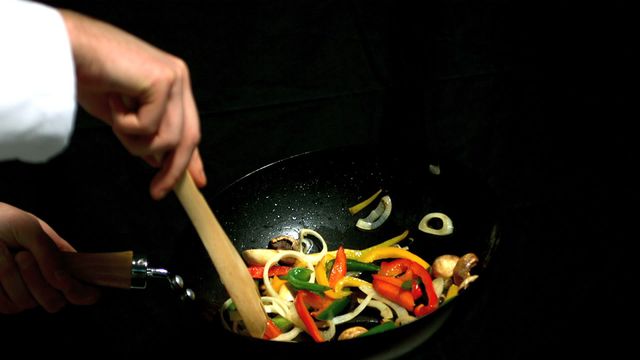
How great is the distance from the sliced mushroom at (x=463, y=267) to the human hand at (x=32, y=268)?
19.3 inches

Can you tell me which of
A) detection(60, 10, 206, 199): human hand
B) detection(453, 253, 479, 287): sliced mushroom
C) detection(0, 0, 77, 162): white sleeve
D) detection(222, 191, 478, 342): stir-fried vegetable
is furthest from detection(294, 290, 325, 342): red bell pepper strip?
detection(0, 0, 77, 162): white sleeve

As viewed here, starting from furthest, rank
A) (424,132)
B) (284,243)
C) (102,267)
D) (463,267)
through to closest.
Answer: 1. (424,132)
2. (284,243)
3. (463,267)
4. (102,267)

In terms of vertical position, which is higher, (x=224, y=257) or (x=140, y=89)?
(x=140, y=89)

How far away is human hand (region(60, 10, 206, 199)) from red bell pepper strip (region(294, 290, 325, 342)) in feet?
1.00

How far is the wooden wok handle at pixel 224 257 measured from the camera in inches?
30.7

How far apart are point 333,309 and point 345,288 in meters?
0.06

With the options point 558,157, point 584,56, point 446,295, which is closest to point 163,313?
point 446,295

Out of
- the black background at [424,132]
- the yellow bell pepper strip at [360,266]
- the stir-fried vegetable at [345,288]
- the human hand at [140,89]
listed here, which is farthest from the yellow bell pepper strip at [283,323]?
the black background at [424,132]

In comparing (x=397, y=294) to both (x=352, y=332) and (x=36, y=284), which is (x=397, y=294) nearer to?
(x=352, y=332)

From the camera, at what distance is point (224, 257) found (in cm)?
83

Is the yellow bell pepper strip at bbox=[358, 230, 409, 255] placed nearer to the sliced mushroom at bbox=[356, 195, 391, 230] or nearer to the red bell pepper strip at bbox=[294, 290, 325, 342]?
the sliced mushroom at bbox=[356, 195, 391, 230]

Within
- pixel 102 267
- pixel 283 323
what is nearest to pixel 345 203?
pixel 283 323

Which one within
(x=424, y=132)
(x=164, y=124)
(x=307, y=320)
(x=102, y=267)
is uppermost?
(x=164, y=124)

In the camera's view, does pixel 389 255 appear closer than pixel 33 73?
No
